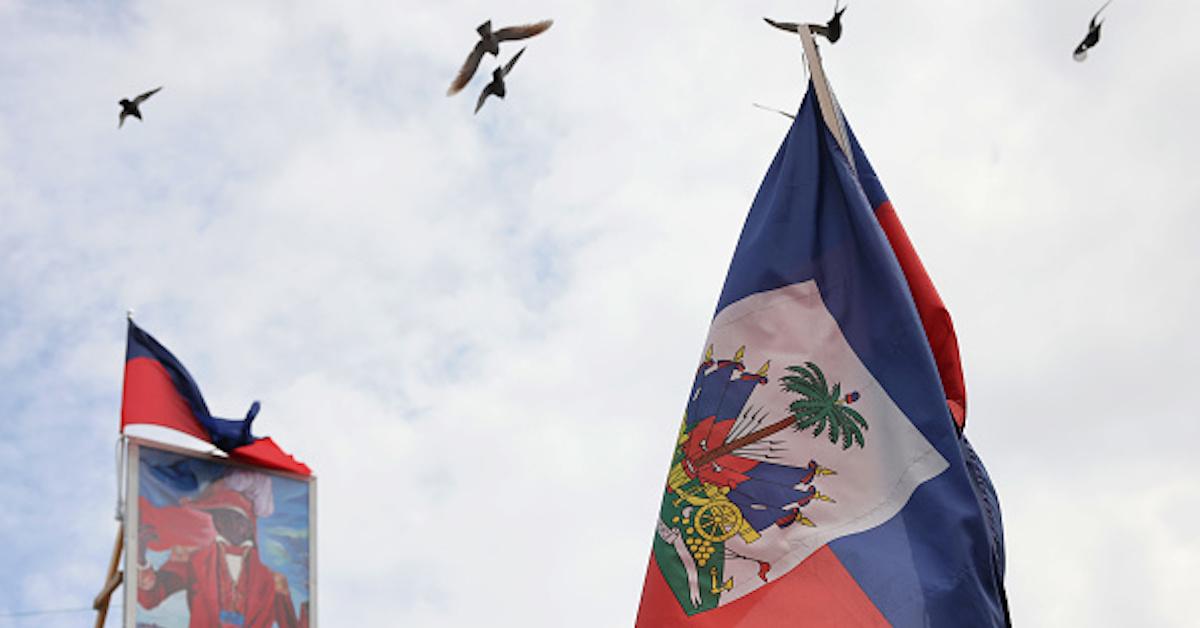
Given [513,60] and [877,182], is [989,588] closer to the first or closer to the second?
[877,182]

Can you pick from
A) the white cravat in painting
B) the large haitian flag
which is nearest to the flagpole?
the large haitian flag

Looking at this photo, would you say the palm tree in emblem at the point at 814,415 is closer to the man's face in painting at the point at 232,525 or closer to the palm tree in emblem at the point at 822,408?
the palm tree in emblem at the point at 822,408

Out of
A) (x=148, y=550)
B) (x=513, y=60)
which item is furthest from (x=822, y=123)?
(x=148, y=550)

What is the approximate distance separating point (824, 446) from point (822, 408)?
0.90ft

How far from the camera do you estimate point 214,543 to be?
61.0 feet

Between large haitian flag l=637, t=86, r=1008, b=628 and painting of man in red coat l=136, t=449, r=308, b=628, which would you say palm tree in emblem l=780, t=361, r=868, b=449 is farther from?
painting of man in red coat l=136, t=449, r=308, b=628

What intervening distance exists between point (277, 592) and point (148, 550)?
6.18ft

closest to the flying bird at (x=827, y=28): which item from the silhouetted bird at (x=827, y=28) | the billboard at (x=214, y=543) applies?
the silhouetted bird at (x=827, y=28)

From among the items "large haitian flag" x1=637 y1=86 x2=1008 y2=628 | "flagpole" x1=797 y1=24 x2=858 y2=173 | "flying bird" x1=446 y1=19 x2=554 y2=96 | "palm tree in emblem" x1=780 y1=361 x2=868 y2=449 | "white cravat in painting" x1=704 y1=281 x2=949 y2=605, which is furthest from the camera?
"flying bird" x1=446 y1=19 x2=554 y2=96

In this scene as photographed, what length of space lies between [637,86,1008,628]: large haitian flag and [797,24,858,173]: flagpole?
6 cm

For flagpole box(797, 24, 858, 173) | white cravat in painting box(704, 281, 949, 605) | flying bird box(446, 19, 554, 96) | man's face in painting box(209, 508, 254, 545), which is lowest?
white cravat in painting box(704, 281, 949, 605)

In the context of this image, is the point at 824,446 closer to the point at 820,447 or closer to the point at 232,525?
the point at 820,447

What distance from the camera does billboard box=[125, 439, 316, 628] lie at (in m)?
17.6

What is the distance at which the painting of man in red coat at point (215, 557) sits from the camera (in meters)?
17.7
